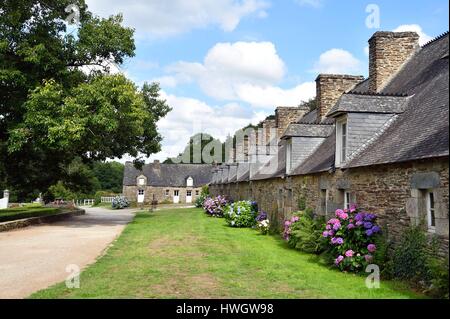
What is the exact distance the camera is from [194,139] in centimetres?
10488

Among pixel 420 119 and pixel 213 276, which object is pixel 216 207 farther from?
pixel 420 119

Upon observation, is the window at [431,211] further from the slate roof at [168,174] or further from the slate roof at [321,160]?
the slate roof at [168,174]

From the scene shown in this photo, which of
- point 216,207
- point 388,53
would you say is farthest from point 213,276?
point 216,207

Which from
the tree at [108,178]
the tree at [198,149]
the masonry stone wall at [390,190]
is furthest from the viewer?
the tree at [108,178]

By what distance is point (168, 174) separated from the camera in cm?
6662

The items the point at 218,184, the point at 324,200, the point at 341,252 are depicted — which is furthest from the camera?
the point at 218,184

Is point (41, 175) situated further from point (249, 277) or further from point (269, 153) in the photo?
point (249, 277)

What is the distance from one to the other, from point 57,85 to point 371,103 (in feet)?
45.3

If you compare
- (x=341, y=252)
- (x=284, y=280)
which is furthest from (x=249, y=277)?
(x=341, y=252)

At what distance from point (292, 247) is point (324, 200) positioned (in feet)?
5.77

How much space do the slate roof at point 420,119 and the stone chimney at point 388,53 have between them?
90 cm

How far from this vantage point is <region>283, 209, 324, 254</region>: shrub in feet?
39.1

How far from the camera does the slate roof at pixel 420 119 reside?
782cm

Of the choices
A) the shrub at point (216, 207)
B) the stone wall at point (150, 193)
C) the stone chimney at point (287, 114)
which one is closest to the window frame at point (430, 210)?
the stone chimney at point (287, 114)
